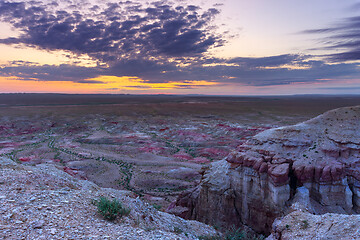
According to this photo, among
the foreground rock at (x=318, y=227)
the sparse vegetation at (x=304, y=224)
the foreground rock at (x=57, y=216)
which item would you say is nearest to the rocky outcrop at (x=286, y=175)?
the foreground rock at (x=318, y=227)

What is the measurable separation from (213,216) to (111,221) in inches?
581

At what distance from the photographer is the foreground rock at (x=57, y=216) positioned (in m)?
8.15

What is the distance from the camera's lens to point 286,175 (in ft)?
60.1

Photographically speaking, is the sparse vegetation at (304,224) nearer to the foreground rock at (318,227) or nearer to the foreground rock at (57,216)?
the foreground rock at (318,227)

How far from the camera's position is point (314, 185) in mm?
18203

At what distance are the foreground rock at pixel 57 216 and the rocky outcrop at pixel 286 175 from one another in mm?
10079

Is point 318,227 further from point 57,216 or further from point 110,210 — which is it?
point 57,216

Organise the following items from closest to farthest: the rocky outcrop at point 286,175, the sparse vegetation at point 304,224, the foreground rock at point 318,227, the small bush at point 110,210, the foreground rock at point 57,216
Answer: the foreground rock at point 57,216 < the foreground rock at point 318,227 < the small bush at point 110,210 < the sparse vegetation at point 304,224 < the rocky outcrop at point 286,175

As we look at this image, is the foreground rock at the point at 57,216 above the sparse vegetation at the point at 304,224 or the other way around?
above

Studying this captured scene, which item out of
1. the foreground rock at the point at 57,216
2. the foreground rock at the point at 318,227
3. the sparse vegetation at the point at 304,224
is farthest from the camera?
the sparse vegetation at the point at 304,224

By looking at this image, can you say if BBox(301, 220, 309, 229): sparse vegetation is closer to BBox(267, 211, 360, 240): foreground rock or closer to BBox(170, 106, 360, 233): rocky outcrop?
BBox(267, 211, 360, 240): foreground rock

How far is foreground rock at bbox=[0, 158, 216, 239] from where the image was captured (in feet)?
26.7

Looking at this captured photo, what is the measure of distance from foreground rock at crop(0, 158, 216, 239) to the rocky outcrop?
10.1 meters

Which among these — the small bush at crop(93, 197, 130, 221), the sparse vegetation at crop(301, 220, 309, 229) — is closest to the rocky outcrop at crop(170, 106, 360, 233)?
the sparse vegetation at crop(301, 220, 309, 229)
